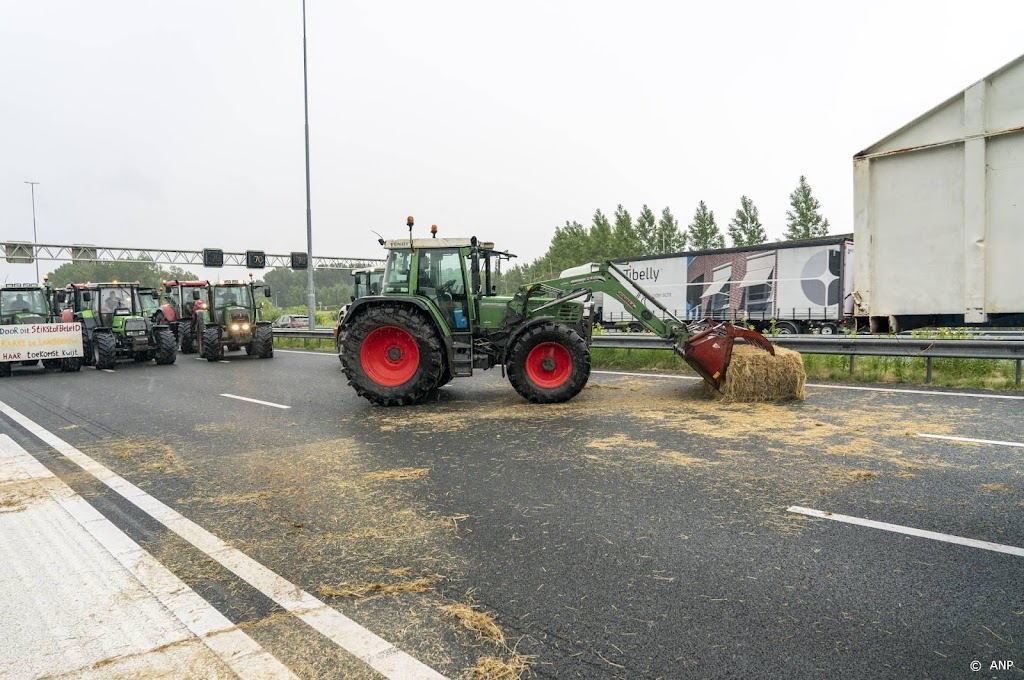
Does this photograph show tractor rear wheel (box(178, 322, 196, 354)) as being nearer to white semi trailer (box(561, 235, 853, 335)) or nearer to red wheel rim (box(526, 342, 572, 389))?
white semi trailer (box(561, 235, 853, 335))

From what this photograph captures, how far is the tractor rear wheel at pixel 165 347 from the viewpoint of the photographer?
693 inches

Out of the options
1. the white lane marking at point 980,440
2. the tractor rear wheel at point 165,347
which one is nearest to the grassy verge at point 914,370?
the white lane marking at point 980,440

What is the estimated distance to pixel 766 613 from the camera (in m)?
2.89

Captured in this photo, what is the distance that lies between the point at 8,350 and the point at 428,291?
11991 mm

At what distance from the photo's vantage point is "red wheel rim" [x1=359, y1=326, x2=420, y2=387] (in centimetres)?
943

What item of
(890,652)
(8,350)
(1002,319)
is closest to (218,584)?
(890,652)

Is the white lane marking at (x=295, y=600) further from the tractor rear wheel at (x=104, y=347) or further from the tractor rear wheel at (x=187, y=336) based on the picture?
the tractor rear wheel at (x=187, y=336)

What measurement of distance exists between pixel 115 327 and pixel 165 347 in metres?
1.92

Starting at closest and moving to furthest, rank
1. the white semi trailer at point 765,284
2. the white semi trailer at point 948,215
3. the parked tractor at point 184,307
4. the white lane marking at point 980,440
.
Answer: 1. the white semi trailer at point 948,215
2. the white lane marking at point 980,440
3. the white semi trailer at point 765,284
4. the parked tractor at point 184,307

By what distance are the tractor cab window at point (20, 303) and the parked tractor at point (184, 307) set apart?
4150 millimetres

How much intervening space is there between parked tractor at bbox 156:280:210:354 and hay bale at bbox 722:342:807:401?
1842cm

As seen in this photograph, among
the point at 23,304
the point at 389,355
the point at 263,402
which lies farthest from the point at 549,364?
the point at 23,304

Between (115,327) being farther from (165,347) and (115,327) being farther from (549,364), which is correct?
(549,364)

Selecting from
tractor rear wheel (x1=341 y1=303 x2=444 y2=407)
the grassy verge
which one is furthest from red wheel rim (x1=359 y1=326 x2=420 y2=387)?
the grassy verge
